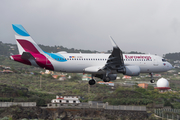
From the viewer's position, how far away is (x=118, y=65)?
47312 millimetres

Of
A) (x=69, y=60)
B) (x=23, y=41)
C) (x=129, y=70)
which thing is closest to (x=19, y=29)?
(x=23, y=41)

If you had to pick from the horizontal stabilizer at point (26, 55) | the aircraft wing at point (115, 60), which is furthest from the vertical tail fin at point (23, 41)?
the aircraft wing at point (115, 60)

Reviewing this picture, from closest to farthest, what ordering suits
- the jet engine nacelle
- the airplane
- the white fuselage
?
the airplane < the white fuselage < the jet engine nacelle

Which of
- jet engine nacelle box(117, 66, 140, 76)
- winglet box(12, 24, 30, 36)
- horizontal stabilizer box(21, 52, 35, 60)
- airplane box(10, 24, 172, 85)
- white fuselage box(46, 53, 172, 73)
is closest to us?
horizontal stabilizer box(21, 52, 35, 60)

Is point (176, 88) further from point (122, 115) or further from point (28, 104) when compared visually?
point (28, 104)

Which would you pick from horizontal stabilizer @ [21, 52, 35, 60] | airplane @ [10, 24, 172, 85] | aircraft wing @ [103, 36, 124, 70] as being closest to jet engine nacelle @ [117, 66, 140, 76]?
airplane @ [10, 24, 172, 85]

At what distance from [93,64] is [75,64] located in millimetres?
3017

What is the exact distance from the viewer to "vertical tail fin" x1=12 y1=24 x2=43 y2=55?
47.1 metres

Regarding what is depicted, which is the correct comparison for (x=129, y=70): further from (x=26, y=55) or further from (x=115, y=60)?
(x=26, y=55)

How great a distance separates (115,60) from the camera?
46.3m

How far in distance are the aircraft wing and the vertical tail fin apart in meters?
11.3

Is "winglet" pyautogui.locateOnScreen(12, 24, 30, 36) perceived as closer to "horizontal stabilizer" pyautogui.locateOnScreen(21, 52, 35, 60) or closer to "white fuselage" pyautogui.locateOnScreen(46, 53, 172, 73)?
"horizontal stabilizer" pyautogui.locateOnScreen(21, 52, 35, 60)

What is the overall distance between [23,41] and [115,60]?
586 inches

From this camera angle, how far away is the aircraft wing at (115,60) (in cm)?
4478
